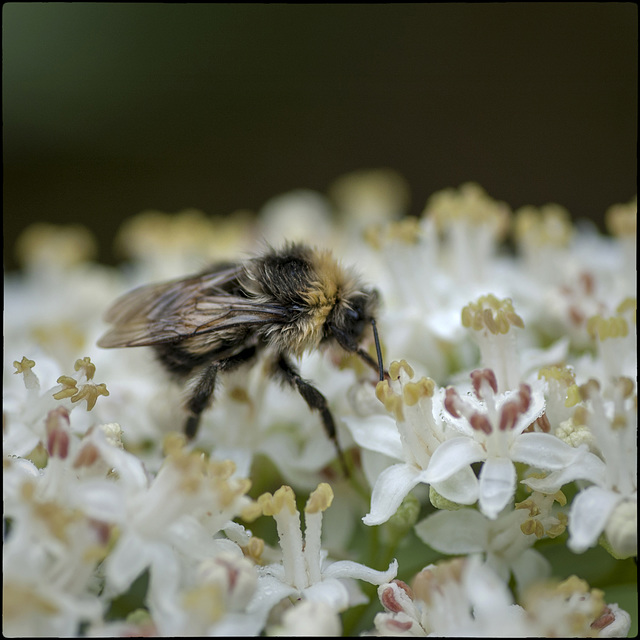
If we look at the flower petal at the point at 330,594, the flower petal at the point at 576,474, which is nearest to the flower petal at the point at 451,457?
the flower petal at the point at 576,474

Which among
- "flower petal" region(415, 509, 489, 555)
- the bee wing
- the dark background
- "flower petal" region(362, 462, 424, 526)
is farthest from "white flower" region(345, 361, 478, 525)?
the dark background

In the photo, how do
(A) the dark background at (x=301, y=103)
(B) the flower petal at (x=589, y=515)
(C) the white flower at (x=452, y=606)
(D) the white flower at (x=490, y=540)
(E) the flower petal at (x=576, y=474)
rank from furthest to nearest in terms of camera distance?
1. (A) the dark background at (x=301, y=103)
2. (D) the white flower at (x=490, y=540)
3. (E) the flower petal at (x=576, y=474)
4. (B) the flower petal at (x=589, y=515)
5. (C) the white flower at (x=452, y=606)

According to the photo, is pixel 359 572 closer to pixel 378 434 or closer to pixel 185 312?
pixel 378 434

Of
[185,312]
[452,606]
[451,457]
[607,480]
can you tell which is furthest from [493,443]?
[185,312]

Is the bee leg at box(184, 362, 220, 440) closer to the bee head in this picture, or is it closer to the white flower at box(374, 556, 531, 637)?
the bee head

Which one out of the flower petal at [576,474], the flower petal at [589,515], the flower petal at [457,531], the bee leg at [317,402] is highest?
the bee leg at [317,402]

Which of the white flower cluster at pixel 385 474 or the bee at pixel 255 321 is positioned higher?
the bee at pixel 255 321

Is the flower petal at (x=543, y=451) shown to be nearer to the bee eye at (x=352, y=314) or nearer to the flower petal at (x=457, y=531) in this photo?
the flower petal at (x=457, y=531)
